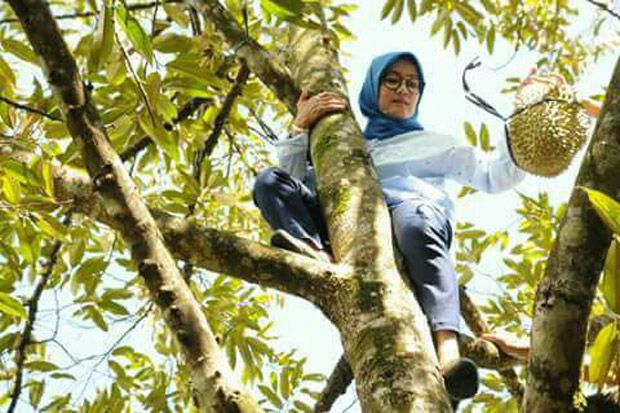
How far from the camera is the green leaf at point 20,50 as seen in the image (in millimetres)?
1714

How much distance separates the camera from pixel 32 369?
2730mm

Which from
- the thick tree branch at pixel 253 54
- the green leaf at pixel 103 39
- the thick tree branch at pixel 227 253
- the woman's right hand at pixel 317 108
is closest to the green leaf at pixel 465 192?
the thick tree branch at pixel 253 54

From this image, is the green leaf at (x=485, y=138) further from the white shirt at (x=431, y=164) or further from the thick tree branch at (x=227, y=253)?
the thick tree branch at (x=227, y=253)

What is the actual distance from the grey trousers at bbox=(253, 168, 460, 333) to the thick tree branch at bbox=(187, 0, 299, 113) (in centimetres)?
27

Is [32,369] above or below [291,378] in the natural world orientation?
above

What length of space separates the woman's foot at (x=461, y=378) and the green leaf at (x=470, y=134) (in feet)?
4.13

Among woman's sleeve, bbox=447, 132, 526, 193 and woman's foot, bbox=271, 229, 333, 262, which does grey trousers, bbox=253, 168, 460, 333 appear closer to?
woman's foot, bbox=271, 229, 333, 262

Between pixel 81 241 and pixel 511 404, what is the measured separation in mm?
1567

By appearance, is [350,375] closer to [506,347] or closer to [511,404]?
[506,347]

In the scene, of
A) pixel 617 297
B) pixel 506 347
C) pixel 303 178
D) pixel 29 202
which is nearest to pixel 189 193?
pixel 303 178

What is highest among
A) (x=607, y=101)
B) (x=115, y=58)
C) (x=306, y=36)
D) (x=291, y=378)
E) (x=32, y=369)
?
(x=306, y=36)

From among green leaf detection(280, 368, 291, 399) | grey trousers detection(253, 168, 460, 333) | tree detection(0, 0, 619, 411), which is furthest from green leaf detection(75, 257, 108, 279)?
green leaf detection(280, 368, 291, 399)

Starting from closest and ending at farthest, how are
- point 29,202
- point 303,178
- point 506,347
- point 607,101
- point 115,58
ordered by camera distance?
point 607,101, point 115,58, point 29,202, point 506,347, point 303,178

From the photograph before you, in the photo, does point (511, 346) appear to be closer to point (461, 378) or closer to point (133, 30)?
point (461, 378)
